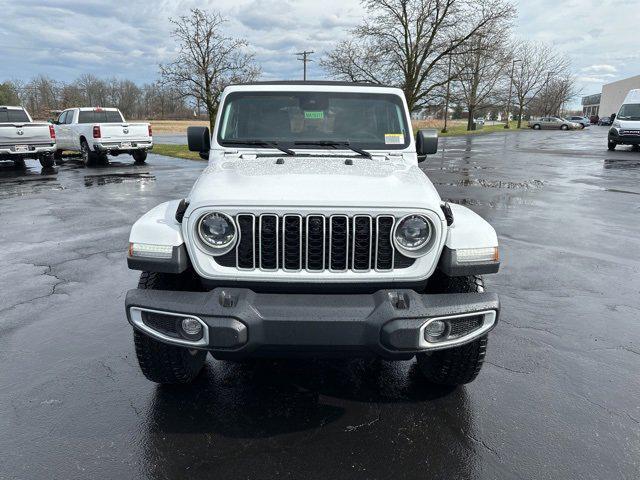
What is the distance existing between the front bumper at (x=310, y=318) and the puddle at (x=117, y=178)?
11668 millimetres

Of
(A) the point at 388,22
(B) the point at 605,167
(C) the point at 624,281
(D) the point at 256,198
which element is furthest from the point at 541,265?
(A) the point at 388,22

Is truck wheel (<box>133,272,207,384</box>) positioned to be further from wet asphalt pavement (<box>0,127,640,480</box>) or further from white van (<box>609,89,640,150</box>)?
white van (<box>609,89,640,150</box>)

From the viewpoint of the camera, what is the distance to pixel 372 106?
4.09 m

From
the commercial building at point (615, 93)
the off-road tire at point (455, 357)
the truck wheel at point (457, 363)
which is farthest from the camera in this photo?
the commercial building at point (615, 93)

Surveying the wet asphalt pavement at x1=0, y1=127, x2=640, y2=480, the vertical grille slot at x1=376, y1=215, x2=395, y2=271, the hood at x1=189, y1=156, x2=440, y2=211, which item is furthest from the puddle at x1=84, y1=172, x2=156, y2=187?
the vertical grille slot at x1=376, y1=215, x2=395, y2=271

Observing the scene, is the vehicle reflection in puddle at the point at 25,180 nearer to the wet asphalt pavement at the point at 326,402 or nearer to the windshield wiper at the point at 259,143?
the wet asphalt pavement at the point at 326,402

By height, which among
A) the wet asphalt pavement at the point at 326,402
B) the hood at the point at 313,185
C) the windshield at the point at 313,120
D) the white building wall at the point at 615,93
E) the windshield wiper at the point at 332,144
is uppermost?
the white building wall at the point at 615,93

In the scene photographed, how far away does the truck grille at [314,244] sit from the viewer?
2598mm

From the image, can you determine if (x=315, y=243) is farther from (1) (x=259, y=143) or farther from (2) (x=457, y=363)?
(1) (x=259, y=143)

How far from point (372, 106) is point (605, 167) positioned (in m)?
16.4

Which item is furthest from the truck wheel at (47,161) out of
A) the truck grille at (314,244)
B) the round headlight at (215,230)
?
the truck grille at (314,244)

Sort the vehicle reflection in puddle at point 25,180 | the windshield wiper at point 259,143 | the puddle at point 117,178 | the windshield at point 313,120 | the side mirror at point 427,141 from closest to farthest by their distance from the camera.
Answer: the windshield wiper at point 259,143 < the windshield at point 313,120 < the side mirror at point 427,141 < the vehicle reflection in puddle at point 25,180 < the puddle at point 117,178

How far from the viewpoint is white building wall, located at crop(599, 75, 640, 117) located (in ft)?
323

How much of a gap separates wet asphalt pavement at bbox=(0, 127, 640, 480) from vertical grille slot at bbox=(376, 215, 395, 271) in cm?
97
